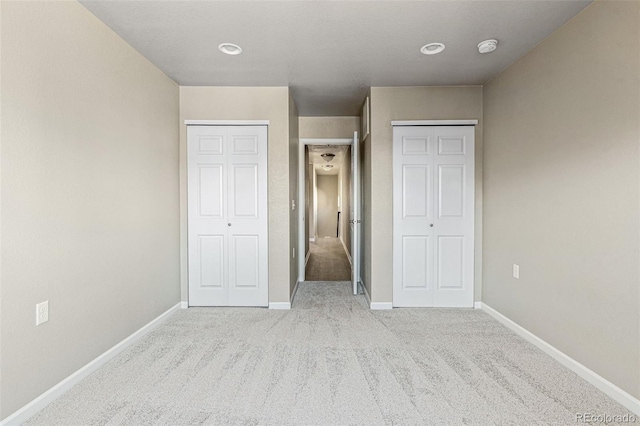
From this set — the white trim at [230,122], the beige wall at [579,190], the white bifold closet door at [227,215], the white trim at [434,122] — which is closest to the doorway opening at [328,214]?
the white bifold closet door at [227,215]

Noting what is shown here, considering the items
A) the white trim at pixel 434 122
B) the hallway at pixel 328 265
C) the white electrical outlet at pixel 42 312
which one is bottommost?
the hallway at pixel 328 265

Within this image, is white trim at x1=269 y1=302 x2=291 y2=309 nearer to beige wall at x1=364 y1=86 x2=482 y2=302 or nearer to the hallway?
beige wall at x1=364 y1=86 x2=482 y2=302

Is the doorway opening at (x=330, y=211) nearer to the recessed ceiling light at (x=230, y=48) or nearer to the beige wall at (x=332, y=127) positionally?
the beige wall at (x=332, y=127)

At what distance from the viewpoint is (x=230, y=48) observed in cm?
246

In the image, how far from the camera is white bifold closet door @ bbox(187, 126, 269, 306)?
3314 mm

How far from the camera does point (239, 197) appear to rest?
3.34m

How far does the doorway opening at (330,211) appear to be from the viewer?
12.7 ft

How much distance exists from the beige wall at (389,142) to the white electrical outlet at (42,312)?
269 cm

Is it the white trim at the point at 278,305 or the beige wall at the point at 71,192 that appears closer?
the beige wall at the point at 71,192

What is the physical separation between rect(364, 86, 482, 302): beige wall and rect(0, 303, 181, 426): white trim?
229cm

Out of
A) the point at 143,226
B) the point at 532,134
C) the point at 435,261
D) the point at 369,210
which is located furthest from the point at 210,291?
the point at 532,134

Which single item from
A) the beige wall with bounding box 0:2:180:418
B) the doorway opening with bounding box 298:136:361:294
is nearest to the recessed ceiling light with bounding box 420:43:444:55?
the doorway opening with bounding box 298:136:361:294

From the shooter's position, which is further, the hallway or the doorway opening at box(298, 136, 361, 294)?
the hallway

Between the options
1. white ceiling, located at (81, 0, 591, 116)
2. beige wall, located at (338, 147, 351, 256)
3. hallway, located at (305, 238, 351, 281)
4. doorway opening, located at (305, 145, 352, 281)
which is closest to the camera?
white ceiling, located at (81, 0, 591, 116)
